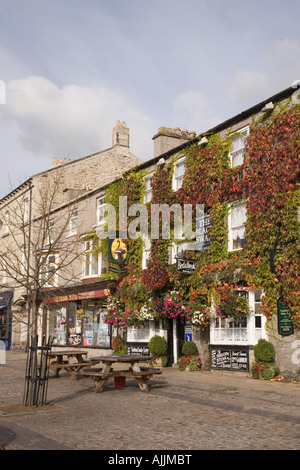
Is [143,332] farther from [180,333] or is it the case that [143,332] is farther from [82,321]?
[82,321]

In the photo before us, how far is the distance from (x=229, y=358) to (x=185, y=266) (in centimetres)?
352

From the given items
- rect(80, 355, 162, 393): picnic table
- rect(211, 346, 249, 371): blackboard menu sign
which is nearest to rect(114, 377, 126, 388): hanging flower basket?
rect(80, 355, 162, 393): picnic table

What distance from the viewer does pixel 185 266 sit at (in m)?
17.4

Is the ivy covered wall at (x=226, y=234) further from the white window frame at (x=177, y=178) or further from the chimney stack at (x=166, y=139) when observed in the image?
the chimney stack at (x=166, y=139)

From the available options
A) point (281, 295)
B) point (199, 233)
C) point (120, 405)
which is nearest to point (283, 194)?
point (281, 295)

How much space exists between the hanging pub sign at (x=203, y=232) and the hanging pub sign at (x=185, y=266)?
0.75 m

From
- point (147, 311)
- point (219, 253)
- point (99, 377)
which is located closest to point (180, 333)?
point (147, 311)

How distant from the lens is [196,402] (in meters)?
10.5

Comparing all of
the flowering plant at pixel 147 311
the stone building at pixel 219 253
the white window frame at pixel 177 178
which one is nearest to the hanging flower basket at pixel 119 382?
the stone building at pixel 219 253

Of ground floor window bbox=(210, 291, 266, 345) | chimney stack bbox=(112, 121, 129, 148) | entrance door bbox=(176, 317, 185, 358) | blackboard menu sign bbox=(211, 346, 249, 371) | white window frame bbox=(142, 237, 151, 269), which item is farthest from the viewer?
chimney stack bbox=(112, 121, 129, 148)

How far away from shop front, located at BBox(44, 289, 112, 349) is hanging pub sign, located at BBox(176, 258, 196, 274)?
624 centimetres

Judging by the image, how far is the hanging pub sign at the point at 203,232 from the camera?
1786 centimetres

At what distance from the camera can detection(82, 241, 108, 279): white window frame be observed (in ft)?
80.2

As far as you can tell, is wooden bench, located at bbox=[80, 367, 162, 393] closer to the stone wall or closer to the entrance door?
the stone wall
